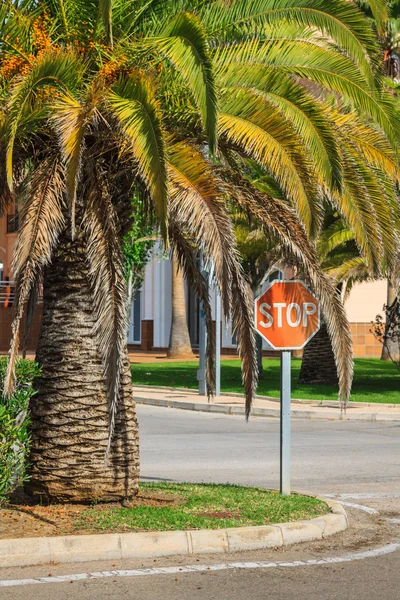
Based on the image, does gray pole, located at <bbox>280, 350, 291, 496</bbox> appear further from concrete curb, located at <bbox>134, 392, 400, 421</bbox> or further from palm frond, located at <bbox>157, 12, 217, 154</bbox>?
concrete curb, located at <bbox>134, 392, 400, 421</bbox>

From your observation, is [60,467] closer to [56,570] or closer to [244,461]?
[56,570]

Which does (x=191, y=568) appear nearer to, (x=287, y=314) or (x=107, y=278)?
(x=107, y=278)

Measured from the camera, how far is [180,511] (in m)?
8.73

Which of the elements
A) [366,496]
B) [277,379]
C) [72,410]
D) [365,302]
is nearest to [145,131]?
[72,410]

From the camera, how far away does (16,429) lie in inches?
337

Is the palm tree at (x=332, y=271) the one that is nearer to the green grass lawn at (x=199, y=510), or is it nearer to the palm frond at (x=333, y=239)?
the palm frond at (x=333, y=239)

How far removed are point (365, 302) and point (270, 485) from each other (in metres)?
34.3

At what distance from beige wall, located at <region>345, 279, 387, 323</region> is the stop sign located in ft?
117

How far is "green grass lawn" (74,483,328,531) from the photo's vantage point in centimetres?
A: 821

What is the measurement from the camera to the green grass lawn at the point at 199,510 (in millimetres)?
8211

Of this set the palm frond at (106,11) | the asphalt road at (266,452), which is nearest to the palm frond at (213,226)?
the palm frond at (106,11)

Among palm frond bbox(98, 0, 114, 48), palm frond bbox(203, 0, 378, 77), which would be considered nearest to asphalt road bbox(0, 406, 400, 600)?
palm frond bbox(98, 0, 114, 48)

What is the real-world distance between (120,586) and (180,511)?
76.1 inches

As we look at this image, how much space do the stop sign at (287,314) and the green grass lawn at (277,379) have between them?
43.1 ft
